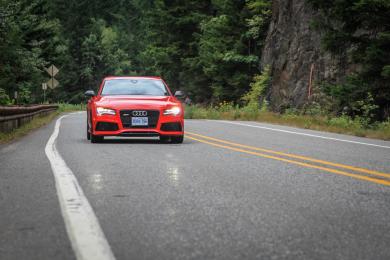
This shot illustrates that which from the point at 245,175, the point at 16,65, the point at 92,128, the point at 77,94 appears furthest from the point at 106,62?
the point at 245,175

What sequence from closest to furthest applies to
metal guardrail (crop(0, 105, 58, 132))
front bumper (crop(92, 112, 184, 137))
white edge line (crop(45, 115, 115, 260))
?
white edge line (crop(45, 115, 115, 260)) < front bumper (crop(92, 112, 184, 137)) < metal guardrail (crop(0, 105, 58, 132))

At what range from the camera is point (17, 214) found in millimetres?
5617

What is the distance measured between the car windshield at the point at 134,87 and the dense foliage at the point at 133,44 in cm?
1269

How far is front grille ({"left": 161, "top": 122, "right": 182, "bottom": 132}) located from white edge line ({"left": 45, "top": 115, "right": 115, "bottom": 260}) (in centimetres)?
536

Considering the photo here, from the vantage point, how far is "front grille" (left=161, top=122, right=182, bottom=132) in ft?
44.3

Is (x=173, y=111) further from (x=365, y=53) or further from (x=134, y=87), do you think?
(x=365, y=53)

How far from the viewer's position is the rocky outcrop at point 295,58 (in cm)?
2934

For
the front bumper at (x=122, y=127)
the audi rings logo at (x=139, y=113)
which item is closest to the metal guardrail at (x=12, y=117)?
the front bumper at (x=122, y=127)

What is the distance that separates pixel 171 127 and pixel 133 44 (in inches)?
3488

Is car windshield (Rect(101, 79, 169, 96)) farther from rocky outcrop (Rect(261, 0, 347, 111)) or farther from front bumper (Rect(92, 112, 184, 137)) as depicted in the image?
rocky outcrop (Rect(261, 0, 347, 111))

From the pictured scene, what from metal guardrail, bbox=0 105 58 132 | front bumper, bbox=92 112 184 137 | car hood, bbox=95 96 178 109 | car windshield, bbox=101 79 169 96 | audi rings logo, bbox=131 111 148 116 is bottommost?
metal guardrail, bbox=0 105 58 132

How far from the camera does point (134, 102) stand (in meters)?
13.6

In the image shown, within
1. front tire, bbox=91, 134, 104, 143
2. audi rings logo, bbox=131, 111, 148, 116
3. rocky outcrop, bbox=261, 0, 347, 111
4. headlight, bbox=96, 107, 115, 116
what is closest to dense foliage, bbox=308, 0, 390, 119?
rocky outcrop, bbox=261, 0, 347, 111

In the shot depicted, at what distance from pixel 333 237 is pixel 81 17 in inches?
3452
